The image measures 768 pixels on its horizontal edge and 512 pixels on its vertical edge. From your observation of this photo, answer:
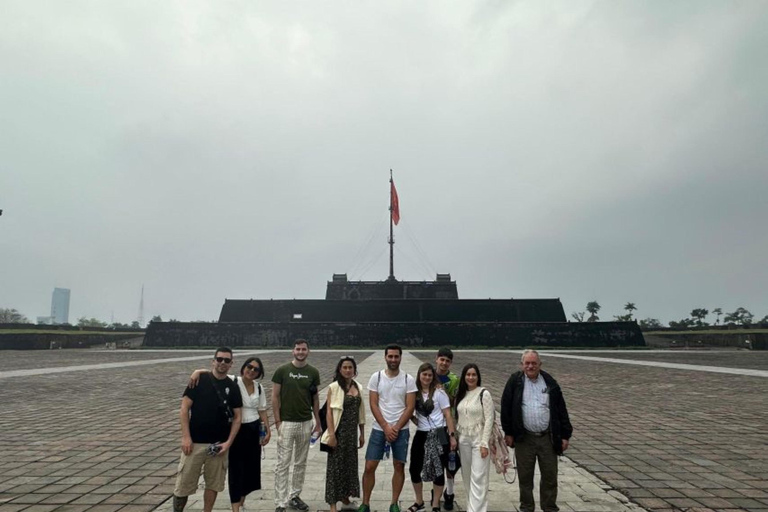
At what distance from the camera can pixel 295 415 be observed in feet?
11.5

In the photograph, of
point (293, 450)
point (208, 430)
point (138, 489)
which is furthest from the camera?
point (138, 489)

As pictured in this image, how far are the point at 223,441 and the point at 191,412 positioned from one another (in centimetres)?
33

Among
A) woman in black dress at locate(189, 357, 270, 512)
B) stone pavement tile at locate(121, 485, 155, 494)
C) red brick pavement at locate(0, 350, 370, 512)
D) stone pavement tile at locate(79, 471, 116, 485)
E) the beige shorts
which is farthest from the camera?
stone pavement tile at locate(79, 471, 116, 485)

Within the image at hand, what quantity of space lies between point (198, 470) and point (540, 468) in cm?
261

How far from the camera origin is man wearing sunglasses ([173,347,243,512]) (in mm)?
3051

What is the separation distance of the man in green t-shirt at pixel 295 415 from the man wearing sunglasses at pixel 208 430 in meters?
0.42

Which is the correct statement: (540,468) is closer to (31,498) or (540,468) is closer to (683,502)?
(683,502)

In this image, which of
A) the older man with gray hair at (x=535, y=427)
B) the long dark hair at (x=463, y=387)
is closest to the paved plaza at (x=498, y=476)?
the older man with gray hair at (x=535, y=427)

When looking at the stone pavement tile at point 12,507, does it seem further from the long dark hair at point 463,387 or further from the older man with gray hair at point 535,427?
the older man with gray hair at point 535,427

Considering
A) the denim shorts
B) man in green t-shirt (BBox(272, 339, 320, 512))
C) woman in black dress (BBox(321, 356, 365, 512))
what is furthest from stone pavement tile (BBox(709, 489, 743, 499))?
man in green t-shirt (BBox(272, 339, 320, 512))

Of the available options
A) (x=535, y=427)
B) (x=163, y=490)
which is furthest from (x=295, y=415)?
(x=535, y=427)

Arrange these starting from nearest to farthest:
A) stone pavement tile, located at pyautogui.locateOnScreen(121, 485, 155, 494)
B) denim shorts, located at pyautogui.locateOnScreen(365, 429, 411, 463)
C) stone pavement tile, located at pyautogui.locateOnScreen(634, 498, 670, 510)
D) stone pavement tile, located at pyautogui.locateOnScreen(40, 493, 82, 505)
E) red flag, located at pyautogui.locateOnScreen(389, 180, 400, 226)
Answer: denim shorts, located at pyautogui.locateOnScreen(365, 429, 411, 463) → stone pavement tile, located at pyautogui.locateOnScreen(634, 498, 670, 510) → stone pavement tile, located at pyautogui.locateOnScreen(40, 493, 82, 505) → stone pavement tile, located at pyautogui.locateOnScreen(121, 485, 155, 494) → red flag, located at pyautogui.locateOnScreen(389, 180, 400, 226)

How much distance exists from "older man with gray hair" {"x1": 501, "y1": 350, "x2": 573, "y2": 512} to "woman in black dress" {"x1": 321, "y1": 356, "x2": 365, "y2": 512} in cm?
122

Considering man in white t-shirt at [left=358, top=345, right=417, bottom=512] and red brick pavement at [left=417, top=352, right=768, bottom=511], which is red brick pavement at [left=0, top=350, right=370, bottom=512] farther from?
red brick pavement at [left=417, top=352, right=768, bottom=511]
